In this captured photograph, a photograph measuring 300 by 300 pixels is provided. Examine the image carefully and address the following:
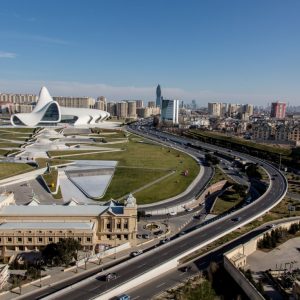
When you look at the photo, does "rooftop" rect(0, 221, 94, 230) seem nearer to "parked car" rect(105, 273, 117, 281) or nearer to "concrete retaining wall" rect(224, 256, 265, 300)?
"parked car" rect(105, 273, 117, 281)

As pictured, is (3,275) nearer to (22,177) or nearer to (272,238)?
(272,238)

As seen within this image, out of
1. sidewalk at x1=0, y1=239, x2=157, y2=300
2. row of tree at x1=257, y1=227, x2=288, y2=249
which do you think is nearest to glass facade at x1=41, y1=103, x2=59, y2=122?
sidewalk at x1=0, y1=239, x2=157, y2=300

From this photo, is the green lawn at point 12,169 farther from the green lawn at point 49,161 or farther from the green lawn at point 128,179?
the green lawn at point 128,179

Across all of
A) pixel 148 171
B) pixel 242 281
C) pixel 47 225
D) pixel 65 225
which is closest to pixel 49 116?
pixel 148 171

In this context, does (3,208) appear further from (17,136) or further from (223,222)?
(17,136)

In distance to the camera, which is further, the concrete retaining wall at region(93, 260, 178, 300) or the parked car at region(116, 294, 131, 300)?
the concrete retaining wall at region(93, 260, 178, 300)
